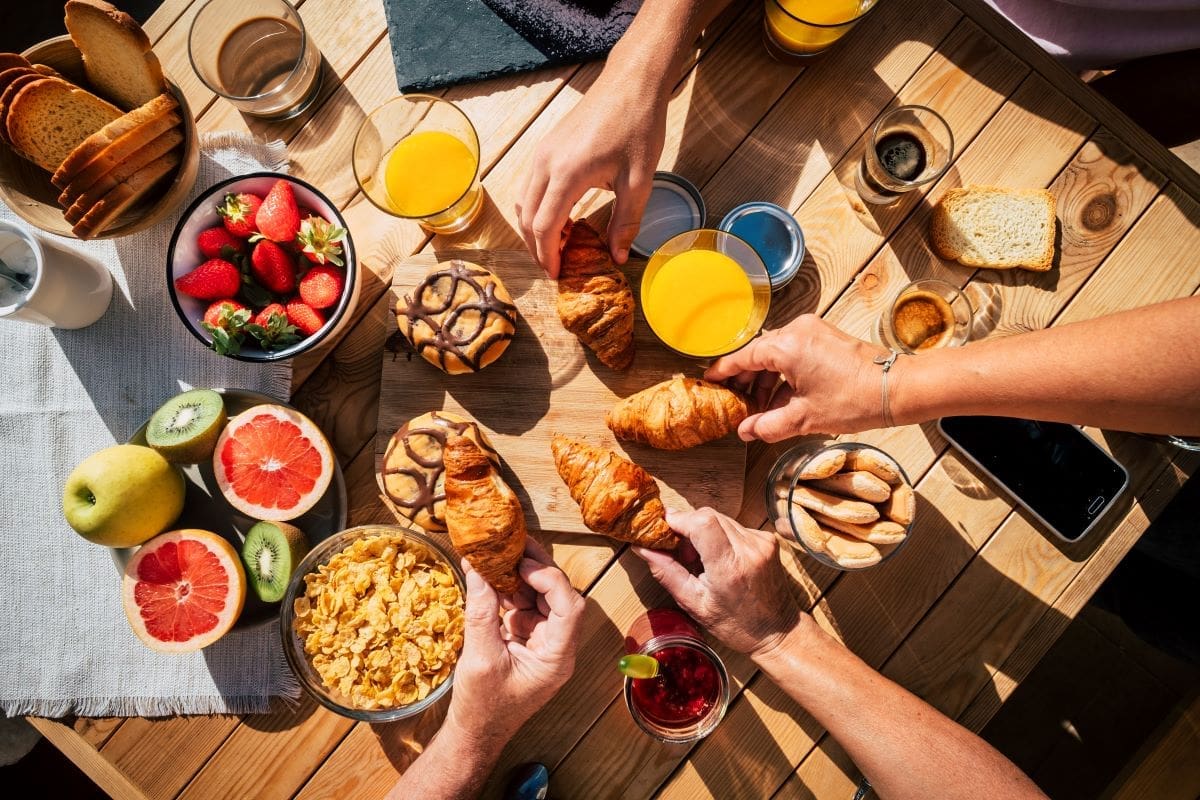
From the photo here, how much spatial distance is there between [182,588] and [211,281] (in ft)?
2.57

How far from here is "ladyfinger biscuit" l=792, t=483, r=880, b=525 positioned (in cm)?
158

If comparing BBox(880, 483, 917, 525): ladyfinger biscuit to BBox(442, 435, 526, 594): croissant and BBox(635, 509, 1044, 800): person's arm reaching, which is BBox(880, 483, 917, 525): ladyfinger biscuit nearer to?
BBox(635, 509, 1044, 800): person's arm reaching

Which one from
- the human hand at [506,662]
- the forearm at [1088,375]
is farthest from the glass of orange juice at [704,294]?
the human hand at [506,662]

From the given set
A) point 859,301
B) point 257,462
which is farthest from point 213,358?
point 859,301

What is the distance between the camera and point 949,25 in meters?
1.91

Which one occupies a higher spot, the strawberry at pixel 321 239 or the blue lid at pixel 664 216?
the blue lid at pixel 664 216

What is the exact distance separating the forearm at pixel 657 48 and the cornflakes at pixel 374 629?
4.44 feet

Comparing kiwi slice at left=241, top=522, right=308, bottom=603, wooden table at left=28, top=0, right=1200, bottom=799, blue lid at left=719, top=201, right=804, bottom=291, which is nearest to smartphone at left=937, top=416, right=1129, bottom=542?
wooden table at left=28, top=0, right=1200, bottom=799

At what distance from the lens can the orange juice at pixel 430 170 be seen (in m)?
1.79

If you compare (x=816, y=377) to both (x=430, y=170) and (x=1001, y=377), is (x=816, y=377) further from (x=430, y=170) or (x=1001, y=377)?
(x=430, y=170)

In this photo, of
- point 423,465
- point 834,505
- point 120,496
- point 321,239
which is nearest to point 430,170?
point 321,239

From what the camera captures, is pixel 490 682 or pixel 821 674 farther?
pixel 821 674

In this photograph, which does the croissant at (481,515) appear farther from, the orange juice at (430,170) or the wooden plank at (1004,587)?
the wooden plank at (1004,587)

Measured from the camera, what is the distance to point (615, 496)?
5.31 ft
